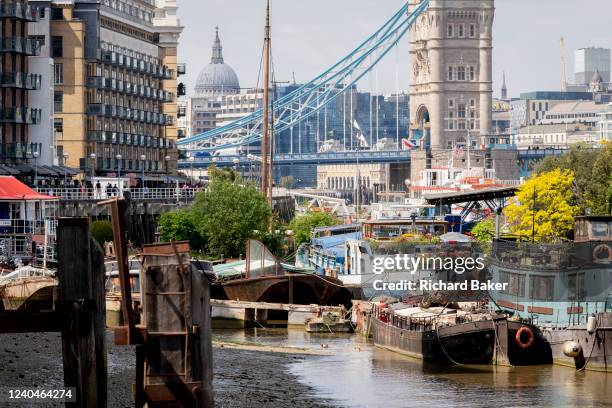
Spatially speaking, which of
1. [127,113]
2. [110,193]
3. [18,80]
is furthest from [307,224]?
[127,113]

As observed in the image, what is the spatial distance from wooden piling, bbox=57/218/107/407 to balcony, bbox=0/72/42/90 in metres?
66.5

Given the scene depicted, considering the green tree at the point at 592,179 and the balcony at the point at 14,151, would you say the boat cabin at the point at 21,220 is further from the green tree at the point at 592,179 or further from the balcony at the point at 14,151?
the green tree at the point at 592,179

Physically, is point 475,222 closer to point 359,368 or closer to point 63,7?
point 63,7

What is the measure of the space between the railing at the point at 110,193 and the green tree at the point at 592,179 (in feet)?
68.4

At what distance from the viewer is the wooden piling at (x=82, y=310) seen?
22.3 m

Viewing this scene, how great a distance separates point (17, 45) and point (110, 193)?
8.81 meters

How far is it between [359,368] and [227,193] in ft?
109

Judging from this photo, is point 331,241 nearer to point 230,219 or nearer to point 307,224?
point 230,219

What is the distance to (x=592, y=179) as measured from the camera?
3356 inches

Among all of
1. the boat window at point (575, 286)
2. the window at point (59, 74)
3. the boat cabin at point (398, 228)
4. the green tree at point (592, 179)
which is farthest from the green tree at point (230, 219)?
the window at point (59, 74)

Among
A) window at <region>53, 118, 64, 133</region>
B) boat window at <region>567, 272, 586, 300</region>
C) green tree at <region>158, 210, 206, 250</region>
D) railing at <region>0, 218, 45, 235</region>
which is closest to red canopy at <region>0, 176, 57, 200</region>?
railing at <region>0, 218, 45, 235</region>

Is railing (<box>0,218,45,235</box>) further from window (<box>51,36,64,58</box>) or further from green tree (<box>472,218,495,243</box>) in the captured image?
window (<box>51,36,64,58</box>)

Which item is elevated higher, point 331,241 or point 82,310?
point 82,310

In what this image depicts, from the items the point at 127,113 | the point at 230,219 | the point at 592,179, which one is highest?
the point at 127,113
